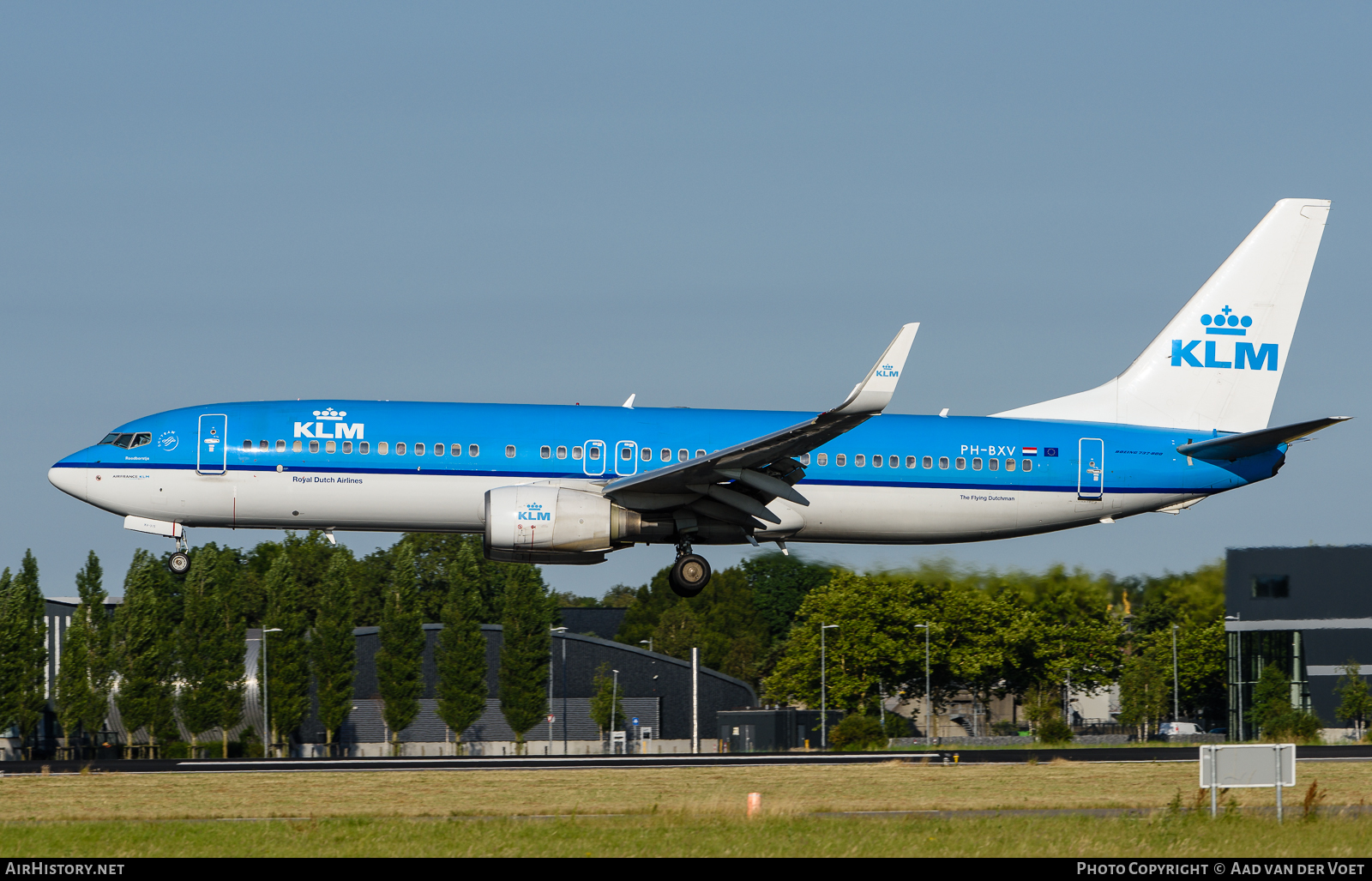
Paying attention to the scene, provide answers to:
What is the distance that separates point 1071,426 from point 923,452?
4.12m

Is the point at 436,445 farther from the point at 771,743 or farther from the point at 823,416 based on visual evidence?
the point at 771,743

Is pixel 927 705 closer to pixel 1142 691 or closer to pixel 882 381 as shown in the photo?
pixel 1142 691

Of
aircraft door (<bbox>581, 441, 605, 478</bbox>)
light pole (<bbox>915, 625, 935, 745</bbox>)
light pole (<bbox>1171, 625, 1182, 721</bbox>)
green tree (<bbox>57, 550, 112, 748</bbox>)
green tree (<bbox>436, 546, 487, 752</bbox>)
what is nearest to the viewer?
aircraft door (<bbox>581, 441, 605, 478</bbox>)

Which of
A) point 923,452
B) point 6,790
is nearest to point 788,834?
point 923,452

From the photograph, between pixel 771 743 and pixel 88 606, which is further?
pixel 88 606

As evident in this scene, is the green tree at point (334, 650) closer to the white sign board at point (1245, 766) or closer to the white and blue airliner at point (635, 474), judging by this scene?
the white and blue airliner at point (635, 474)

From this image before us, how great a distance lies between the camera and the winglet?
1137 inches

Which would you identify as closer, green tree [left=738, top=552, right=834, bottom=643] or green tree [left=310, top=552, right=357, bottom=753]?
green tree [left=310, top=552, right=357, bottom=753]

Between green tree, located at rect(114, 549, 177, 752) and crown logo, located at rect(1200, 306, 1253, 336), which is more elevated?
crown logo, located at rect(1200, 306, 1253, 336)

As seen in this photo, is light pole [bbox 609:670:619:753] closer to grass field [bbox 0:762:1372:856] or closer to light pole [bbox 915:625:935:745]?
light pole [bbox 915:625:935:745]

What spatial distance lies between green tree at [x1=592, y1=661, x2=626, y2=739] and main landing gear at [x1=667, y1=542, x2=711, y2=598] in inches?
2408

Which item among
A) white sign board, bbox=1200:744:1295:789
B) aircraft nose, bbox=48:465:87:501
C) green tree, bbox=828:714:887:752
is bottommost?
green tree, bbox=828:714:887:752

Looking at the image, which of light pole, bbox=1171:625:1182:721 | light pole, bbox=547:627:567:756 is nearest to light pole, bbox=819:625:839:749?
light pole, bbox=547:627:567:756
